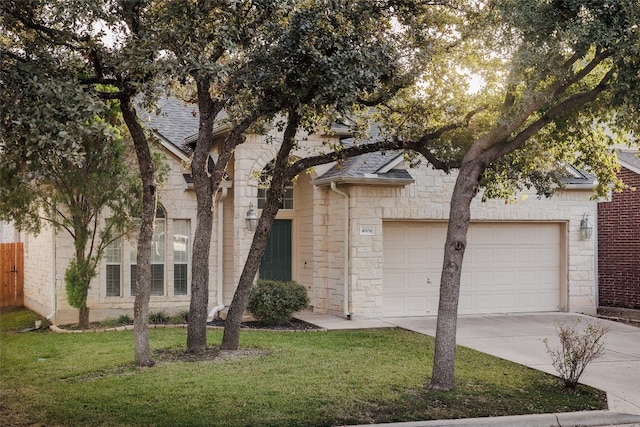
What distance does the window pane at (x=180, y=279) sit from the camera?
1653cm

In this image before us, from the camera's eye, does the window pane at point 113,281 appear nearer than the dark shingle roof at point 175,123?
Yes

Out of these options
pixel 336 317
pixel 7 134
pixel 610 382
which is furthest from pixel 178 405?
pixel 336 317

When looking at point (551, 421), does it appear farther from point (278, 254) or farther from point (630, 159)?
point (630, 159)

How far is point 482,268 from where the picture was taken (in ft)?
56.8

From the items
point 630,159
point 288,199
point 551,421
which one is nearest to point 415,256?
point 288,199

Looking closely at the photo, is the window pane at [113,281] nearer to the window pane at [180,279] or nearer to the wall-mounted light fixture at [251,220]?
the window pane at [180,279]

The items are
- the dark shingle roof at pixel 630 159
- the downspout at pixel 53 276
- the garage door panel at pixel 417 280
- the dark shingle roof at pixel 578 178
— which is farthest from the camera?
the dark shingle roof at pixel 630 159

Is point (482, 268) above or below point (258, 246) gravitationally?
below

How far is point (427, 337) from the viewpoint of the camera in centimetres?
1329

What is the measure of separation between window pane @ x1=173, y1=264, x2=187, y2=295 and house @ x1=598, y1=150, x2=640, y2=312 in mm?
10442

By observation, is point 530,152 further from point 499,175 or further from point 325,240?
point 325,240

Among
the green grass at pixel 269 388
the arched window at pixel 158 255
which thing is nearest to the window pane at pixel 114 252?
the arched window at pixel 158 255

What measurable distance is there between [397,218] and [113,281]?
6.55 meters

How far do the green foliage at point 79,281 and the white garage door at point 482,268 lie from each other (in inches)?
254
